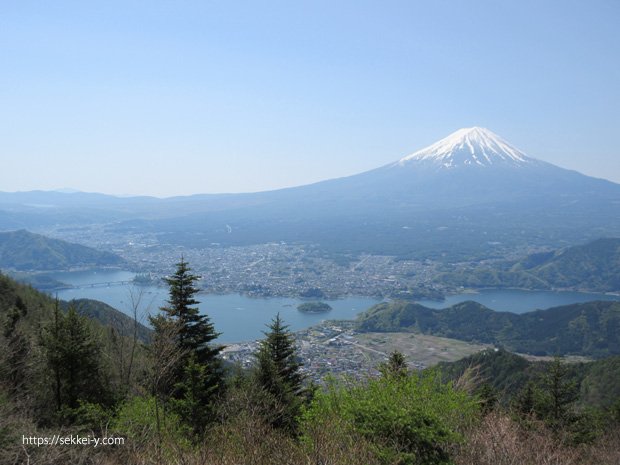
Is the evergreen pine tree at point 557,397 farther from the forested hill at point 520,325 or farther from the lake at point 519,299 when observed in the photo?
the lake at point 519,299

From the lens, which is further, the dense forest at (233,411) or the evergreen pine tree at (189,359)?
the evergreen pine tree at (189,359)

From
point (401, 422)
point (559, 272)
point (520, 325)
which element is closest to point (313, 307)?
point (520, 325)

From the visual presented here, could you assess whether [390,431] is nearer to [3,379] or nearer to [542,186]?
[3,379]

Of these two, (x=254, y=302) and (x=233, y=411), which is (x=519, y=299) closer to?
(x=254, y=302)

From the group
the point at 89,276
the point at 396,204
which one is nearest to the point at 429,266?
the point at 89,276

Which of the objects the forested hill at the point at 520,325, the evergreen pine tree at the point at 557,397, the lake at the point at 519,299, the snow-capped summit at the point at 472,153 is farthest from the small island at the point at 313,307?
the snow-capped summit at the point at 472,153

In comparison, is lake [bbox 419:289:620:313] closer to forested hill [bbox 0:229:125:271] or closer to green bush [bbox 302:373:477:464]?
forested hill [bbox 0:229:125:271]
